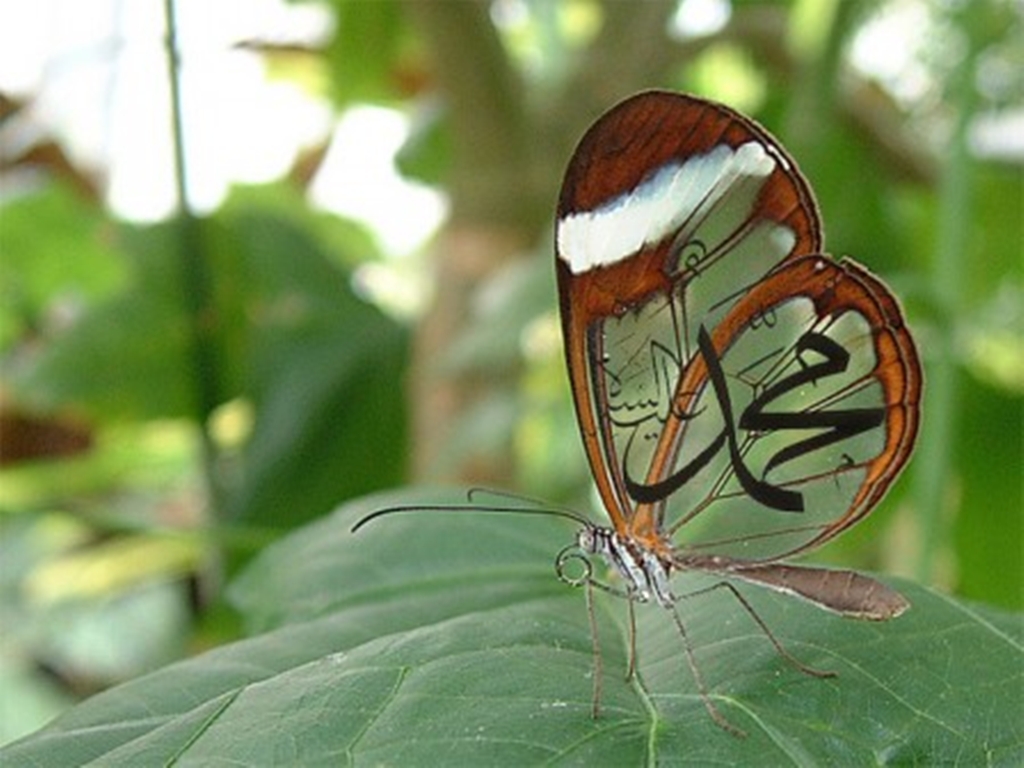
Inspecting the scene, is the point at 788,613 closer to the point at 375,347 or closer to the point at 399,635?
the point at 399,635

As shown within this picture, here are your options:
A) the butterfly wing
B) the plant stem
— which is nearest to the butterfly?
the butterfly wing

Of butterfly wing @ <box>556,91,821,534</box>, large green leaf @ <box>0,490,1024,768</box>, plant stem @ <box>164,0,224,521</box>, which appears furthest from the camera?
plant stem @ <box>164,0,224,521</box>

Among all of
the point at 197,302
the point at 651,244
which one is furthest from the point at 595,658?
the point at 197,302

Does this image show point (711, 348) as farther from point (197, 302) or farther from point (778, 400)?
point (197, 302)

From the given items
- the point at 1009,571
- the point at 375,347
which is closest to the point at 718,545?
the point at 1009,571

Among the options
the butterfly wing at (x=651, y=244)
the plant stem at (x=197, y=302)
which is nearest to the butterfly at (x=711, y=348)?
the butterfly wing at (x=651, y=244)

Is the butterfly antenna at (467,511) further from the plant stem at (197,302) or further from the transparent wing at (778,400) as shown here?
the plant stem at (197,302)

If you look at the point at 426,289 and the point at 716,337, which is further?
the point at 426,289

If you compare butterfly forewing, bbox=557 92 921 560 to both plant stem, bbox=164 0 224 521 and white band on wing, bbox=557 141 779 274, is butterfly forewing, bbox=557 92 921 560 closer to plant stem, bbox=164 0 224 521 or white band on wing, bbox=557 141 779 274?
white band on wing, bbox=557 141 779 274
